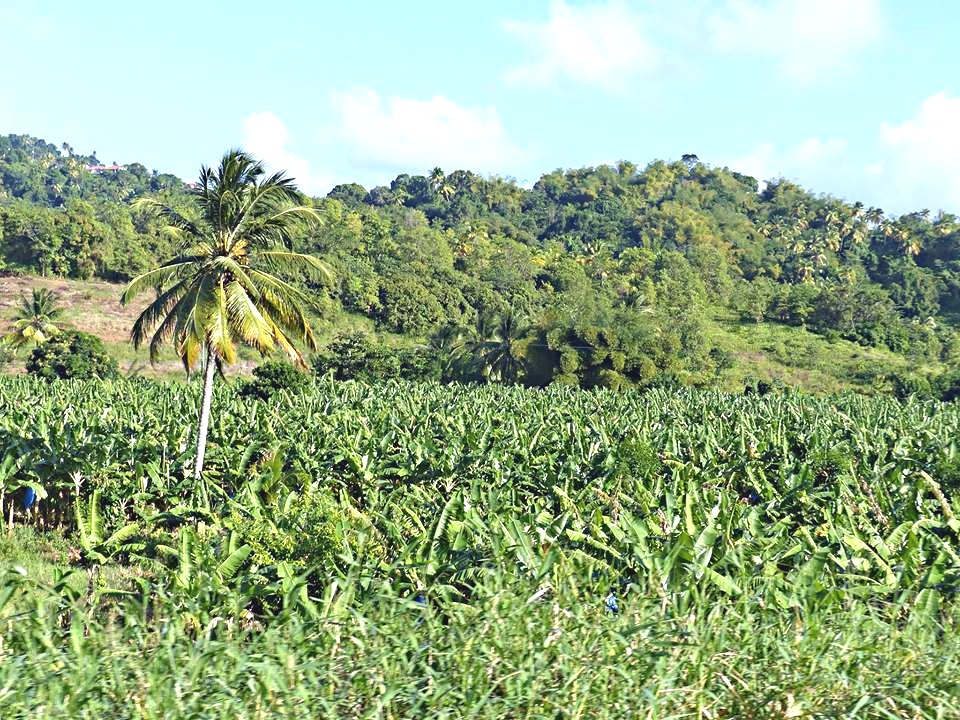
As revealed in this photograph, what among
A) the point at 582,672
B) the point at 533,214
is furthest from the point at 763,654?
the point at 533,214

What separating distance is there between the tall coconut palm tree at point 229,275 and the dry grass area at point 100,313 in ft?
129

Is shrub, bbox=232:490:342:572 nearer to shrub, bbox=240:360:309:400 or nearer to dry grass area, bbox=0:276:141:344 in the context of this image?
Answer: shrub, bbox=240:360:309:400

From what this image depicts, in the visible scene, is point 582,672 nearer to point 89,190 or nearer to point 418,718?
point 418,718

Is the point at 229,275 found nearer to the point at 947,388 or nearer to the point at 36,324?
the point at 36,324

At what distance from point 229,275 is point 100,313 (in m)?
51.0

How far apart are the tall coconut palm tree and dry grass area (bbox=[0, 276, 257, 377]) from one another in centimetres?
3945

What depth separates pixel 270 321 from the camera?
1962 centimetres

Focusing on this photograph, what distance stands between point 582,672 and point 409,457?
15073 millimetres

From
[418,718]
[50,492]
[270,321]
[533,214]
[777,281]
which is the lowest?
[50,492]

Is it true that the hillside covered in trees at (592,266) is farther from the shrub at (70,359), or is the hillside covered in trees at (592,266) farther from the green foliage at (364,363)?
the shrub at (70,359)

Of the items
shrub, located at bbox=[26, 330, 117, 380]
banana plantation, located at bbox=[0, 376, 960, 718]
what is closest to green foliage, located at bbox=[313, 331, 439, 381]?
shrub, located at bbox=[26, 330, 117, 380]

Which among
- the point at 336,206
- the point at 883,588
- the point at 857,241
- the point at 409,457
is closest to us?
the point at 883,588

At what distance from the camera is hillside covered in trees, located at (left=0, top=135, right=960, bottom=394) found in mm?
53741

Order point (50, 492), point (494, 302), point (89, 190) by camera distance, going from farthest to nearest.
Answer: point (89, 190) < point (494, 302) < point (50, 492)
